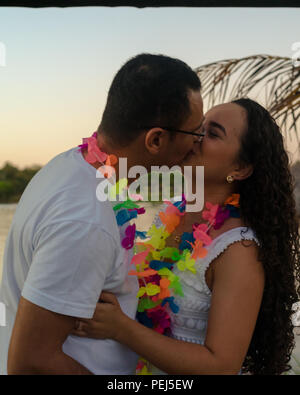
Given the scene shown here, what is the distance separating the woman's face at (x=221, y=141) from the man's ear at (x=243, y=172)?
28 mm

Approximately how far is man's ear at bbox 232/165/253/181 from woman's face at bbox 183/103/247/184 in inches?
1.1

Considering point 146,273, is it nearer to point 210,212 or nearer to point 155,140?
point 210,212

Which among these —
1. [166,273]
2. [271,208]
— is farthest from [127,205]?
[271,208]

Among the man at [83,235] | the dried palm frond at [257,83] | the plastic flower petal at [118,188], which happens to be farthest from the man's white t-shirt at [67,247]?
the dried palm frond at [257,83]

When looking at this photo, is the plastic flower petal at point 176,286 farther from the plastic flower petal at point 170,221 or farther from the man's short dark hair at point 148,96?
the man's short dark hair at point 148,96

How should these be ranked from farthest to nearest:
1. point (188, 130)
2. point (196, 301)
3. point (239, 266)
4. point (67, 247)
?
point (196, 301)
point (239, 266)
point (188, 130)
point (67, 247)

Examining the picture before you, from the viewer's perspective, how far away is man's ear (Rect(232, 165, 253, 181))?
1.84 meters

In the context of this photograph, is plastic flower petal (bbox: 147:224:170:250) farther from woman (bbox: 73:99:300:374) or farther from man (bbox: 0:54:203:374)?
man (bbox: 0:54:203:374)

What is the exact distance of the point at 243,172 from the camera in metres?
1.85

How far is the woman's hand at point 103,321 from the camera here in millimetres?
1387

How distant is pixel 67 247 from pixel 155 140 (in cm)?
47

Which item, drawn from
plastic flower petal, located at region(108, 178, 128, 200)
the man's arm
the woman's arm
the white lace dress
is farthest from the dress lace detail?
the man's arm

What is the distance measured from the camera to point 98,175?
1.35 metres
